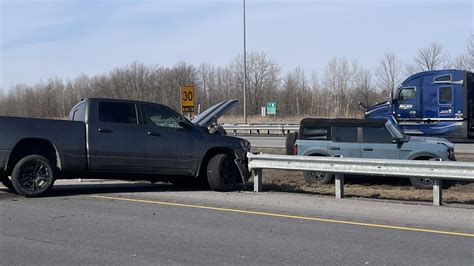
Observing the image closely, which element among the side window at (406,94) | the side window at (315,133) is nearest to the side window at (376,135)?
the side window at (315,133)

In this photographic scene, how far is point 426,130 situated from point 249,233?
1840 centimetres

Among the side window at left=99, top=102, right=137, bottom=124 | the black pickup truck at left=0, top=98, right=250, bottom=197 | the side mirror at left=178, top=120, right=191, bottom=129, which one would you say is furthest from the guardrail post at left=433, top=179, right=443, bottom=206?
the side window at left=99, top=102, right=137, bottom=124

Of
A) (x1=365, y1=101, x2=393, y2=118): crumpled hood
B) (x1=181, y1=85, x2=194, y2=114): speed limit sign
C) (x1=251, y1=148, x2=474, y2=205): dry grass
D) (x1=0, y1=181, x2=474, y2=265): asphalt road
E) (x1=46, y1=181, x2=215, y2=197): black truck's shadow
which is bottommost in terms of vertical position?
(x1=251, y1=148, x2=474, y2=205): dry grass

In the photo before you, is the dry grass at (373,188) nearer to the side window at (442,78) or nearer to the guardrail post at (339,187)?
the guardrail post at (339,187)

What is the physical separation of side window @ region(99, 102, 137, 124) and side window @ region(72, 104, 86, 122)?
1.04ft

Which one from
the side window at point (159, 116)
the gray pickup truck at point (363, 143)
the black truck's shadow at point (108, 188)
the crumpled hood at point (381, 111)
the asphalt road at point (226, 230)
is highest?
the crumpled hood at point (381, 111)

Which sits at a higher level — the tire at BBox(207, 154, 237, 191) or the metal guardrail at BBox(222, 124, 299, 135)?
the metal guardrail at BBox(222, 124, 299, 135)

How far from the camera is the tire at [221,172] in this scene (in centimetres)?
1175

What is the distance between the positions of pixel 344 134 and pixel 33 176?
7913 mm

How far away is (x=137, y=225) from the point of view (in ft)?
26.6

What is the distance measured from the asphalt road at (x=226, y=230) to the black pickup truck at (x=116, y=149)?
0.50 metres

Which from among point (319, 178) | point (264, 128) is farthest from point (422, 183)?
point (264, 128)

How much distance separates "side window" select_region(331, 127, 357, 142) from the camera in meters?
14.7

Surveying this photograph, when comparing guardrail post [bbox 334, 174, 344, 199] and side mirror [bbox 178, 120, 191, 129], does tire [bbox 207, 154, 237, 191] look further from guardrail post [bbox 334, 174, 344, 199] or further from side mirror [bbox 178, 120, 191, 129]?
guardrail post [bbox 334, 174, 344, 199]
